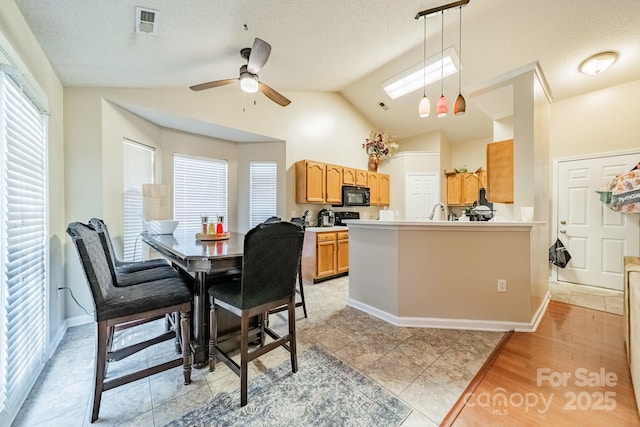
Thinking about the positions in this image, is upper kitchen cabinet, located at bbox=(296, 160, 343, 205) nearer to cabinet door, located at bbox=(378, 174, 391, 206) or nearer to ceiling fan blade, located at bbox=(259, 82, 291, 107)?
cabinet door, located at bbox=(378, 174, 391, 206)

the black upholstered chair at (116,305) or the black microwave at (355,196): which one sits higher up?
the black microwave at (355,196)

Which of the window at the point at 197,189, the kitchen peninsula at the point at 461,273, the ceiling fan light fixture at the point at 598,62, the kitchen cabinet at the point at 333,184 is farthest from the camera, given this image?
the kitchen cabinet at the point at 333,184

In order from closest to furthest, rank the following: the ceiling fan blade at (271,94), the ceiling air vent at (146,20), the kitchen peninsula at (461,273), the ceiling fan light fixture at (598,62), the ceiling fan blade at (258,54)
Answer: the ceiling air vent at (146,20)
the ceiling fan blade at (258,54)
the kitchen peninsula at (461,273)
the ceiling fan blade at (271,94)
the ceiling fan light fixture at (598,62)

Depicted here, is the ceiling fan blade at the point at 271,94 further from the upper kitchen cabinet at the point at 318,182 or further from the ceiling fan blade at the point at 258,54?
the upper kitchen cabinet at the point at 318,182

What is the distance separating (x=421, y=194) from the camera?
229 inches

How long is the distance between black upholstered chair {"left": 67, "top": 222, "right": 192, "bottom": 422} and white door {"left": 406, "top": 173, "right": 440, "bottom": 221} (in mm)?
5163

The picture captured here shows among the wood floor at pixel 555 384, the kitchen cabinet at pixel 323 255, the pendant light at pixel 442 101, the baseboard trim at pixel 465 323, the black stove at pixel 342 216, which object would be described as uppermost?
the pendant light at pixel 442 101

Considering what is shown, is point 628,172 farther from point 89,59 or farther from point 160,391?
point 89,59

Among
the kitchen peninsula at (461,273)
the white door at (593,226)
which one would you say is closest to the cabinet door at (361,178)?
the kitchen peninsula at (461,273)

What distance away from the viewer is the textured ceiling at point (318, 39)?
191 centimetres

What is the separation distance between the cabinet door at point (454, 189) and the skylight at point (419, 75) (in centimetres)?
219

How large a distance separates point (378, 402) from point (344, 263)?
2.96 metres

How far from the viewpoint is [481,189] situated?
16.8 ft

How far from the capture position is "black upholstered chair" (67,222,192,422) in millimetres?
1409
